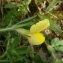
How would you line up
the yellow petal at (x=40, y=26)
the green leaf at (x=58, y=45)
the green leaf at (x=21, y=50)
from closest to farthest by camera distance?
the yellow petal at (x=40, y=26), the green leaf at (x=21, y=50), the green leaf at (x=58, y=45)

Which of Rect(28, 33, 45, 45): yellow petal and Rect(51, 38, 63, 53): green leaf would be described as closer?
Rect(28, 33, 45, 45): yellow petal

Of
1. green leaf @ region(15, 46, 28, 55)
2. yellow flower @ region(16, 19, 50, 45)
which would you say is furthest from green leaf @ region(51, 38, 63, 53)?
yellow flower @ region(16, 19, 50, 45)

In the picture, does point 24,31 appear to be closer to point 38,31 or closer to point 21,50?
point 38,31

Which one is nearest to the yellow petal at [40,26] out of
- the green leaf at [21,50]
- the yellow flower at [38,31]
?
the yellow flower at [38,31]

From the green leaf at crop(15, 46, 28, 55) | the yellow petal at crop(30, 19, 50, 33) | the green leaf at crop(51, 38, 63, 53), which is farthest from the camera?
the green leaf at crop(51, 38, 63, 53)

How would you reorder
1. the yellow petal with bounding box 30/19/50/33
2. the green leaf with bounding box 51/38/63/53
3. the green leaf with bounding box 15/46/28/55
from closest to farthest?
the yellow petal with bounding box 30/19/50/33 < the green leaf with bounding box 15/46/28/55 < the green leaf with bounding box 51/38/63/53

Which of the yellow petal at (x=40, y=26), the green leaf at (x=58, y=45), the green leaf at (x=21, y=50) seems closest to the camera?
the yellow petal at (x=40, y=26)

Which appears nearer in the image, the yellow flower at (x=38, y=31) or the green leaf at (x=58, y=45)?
the yellow flower at (x=38, y=31)

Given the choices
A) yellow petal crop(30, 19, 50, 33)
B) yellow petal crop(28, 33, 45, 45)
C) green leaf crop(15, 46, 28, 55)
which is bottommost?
green leaf crop(15, 46, 28, 55)

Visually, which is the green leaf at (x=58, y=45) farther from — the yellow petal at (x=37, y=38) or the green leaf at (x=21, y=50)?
the yellow petal at (x=37, y=38)

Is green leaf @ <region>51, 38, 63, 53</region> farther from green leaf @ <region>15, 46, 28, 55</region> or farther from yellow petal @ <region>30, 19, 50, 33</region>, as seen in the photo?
yellow petal @ <region>30, 19, 50, 33</region>
